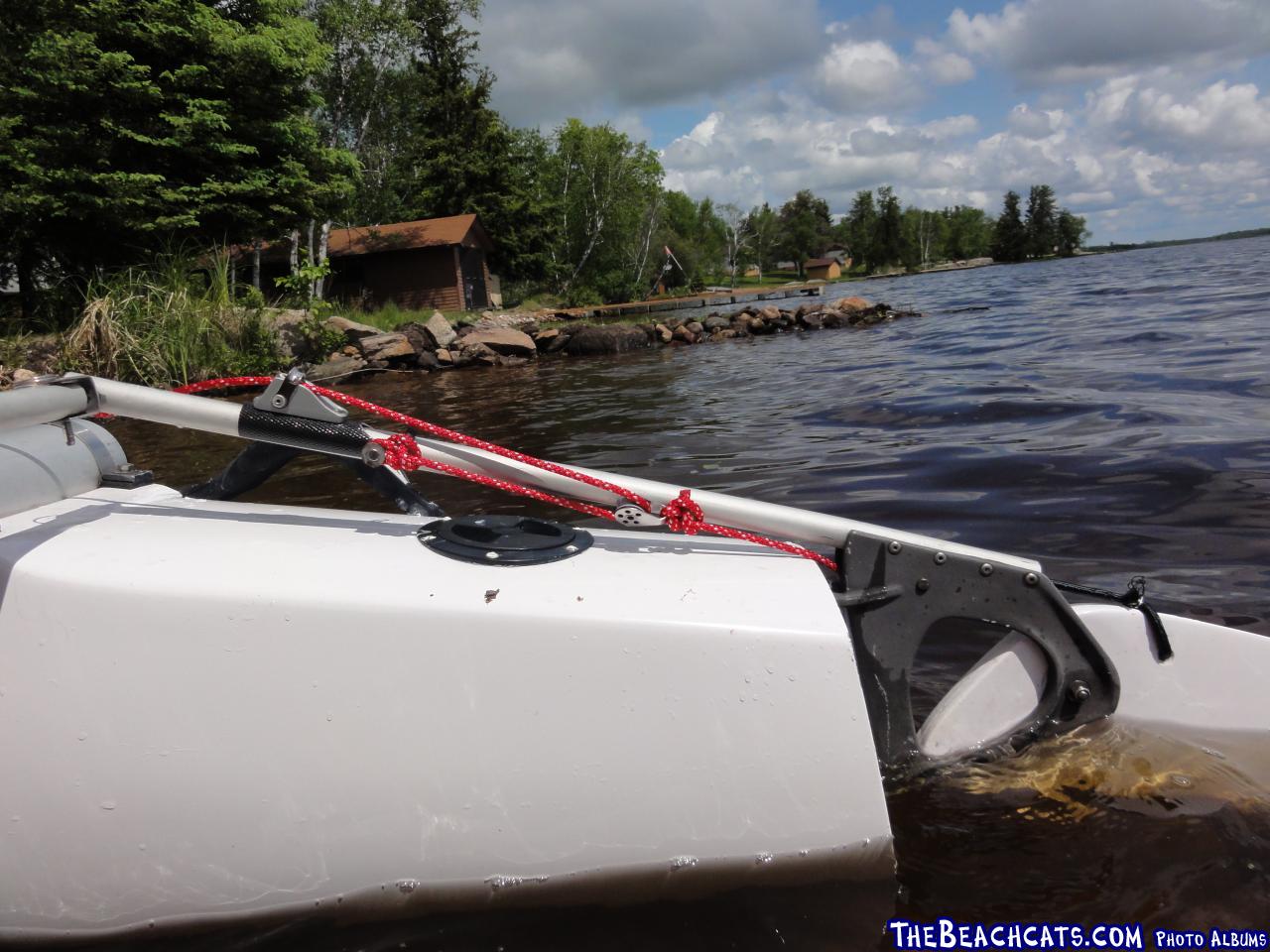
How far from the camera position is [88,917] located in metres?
1.46

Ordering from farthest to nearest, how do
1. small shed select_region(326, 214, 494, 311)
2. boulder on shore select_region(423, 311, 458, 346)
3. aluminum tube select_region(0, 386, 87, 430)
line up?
small shed select_region(326, 214, 494, 311)
boulder on shore select_region(423, 311, 458, 346)
aluminum tube select_region(0, 386, 87, 430)

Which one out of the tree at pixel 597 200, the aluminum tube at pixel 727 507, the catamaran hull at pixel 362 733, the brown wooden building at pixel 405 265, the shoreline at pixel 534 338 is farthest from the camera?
the tree at pixel 597 200

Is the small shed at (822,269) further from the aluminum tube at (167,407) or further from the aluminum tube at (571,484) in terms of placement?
the aluminum tube at (167,407)

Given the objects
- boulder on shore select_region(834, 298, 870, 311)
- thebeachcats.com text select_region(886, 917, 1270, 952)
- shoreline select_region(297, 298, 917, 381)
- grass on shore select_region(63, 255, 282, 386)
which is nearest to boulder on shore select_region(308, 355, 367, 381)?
shoreline select_region(297, 298, 917, 381)

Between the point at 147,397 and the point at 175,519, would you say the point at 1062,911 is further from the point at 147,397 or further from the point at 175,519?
the point at 147,397

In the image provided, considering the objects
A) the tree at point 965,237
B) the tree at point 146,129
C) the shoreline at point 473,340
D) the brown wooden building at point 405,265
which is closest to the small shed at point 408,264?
the brown wooden building at point 405,265

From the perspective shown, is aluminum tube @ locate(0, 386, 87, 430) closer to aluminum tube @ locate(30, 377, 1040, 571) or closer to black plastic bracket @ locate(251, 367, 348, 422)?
aluminum tube @ locate(30, 377, 1040, 571)

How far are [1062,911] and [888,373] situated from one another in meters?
9.01

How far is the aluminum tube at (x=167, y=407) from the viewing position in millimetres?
1839

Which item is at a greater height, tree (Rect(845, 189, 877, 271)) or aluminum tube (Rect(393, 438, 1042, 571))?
tree (Rect(845, 189, 877, 271))

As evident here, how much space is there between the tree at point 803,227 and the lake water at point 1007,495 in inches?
4584

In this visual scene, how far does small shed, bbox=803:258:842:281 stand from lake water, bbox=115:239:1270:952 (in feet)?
368

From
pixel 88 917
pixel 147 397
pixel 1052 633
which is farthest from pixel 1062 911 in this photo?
pixel 147 397

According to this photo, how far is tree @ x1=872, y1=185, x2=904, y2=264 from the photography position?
124 m
